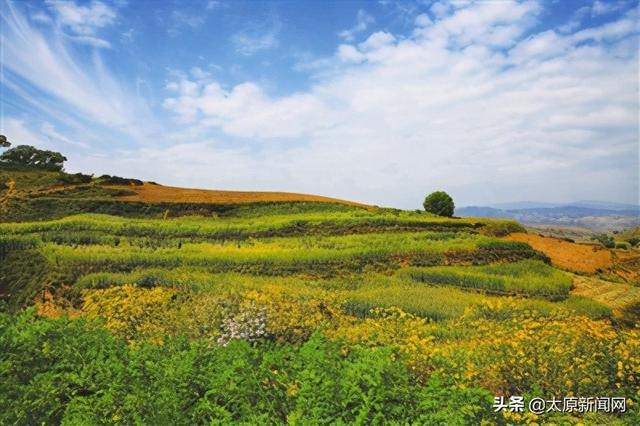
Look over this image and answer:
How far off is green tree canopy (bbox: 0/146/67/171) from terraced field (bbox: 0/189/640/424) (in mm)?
10517

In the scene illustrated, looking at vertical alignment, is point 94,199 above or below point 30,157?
below

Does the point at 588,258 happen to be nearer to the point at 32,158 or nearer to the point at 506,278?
the point at 506,278

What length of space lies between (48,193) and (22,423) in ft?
59.3

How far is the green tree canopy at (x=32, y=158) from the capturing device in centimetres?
2403

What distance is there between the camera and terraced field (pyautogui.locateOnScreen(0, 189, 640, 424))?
15.0 feet

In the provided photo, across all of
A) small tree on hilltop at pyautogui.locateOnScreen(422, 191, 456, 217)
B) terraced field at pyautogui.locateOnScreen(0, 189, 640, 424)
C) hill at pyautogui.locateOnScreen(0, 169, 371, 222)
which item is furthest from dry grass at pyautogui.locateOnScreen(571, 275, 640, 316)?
small tree on hilltop at pyautogui.locateOnScreen(422, 191, 456, 217)

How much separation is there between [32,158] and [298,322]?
23.0m

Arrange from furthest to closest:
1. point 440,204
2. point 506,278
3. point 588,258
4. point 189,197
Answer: point 440,204 < point 189,197 < point 588,258 < point 506,278

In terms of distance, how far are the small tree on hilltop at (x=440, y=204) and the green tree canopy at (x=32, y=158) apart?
21239mm

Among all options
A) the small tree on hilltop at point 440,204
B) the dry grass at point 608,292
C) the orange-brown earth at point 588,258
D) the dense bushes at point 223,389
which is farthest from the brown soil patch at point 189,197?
the dense bushes at point 223,389

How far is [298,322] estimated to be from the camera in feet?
26.8

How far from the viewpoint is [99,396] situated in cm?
536

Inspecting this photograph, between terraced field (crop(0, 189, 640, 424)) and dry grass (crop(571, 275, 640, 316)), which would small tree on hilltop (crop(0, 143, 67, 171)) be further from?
dry grass (crop(571, 275, 640, 316))

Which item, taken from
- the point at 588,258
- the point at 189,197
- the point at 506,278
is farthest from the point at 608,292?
the point at 189,197
